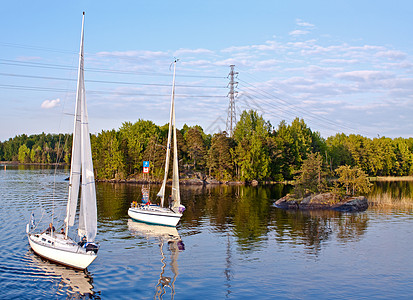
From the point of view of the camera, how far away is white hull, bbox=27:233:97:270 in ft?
95.2

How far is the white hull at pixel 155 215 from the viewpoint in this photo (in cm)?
4684

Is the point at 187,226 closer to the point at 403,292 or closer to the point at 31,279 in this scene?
the point at 31,279

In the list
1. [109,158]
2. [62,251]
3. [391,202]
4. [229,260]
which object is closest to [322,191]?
[391,202]

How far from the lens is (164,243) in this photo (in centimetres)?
3931

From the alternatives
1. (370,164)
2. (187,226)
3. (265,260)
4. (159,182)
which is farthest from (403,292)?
(370,164)

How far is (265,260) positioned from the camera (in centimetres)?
3359

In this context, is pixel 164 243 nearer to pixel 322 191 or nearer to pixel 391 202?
pixel 322 191

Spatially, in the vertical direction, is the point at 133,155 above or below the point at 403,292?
above

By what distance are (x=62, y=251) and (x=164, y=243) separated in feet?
39.9

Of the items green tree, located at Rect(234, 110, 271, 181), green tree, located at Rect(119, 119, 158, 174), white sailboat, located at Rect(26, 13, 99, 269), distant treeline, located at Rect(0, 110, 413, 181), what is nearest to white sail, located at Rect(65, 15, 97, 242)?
white sailboat, located at Rect(26, 13, 99, 269)

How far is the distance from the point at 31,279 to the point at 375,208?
189ft

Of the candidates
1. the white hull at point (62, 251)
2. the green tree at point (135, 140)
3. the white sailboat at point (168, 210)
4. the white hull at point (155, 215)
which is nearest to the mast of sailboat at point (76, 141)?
the white hull at point (62, 251)

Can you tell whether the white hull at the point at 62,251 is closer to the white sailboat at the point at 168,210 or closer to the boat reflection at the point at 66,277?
the boat reflection at the point at 66,277

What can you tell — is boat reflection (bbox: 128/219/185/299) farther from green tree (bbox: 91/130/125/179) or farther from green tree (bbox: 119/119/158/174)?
green tree (bbox: 119/119/158/174)
